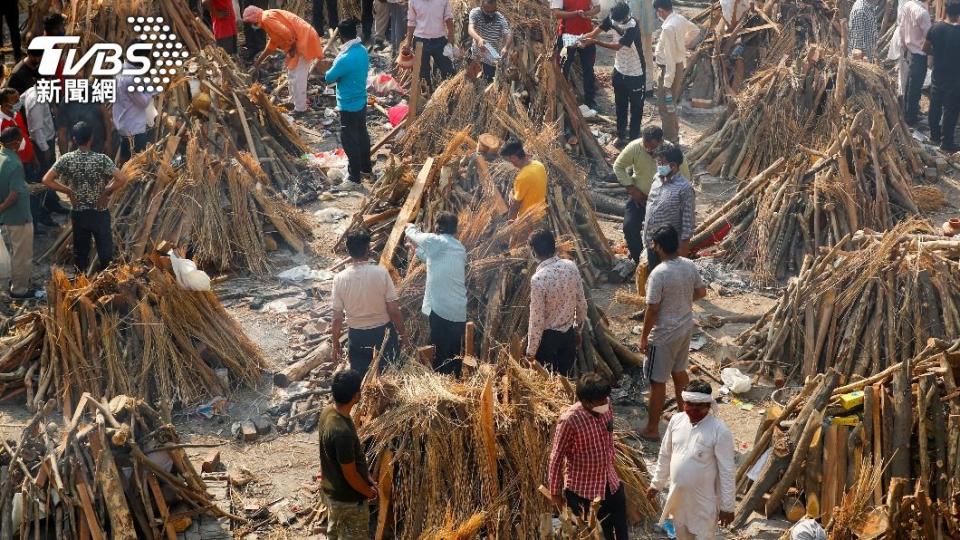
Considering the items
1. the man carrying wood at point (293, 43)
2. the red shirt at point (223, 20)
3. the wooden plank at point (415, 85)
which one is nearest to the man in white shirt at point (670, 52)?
the wooden plank at point (415, 85)

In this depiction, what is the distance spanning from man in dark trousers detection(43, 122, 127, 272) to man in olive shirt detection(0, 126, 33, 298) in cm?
33

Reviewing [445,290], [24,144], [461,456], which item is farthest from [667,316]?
[24,144]

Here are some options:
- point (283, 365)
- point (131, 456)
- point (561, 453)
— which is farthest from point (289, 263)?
point (561, 453)

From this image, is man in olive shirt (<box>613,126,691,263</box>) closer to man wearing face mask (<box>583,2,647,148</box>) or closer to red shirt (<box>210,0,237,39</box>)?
man wearing face mask (<box>583,2,647,148</box>)

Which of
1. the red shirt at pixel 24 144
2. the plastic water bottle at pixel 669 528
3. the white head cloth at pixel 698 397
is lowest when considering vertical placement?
the plastic water bottle at pixel 669 528

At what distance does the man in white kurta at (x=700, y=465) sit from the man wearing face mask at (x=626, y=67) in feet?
26.4

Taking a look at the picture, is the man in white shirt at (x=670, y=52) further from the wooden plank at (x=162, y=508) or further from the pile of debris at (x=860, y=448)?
the wooden plank at (x=162, y=508)

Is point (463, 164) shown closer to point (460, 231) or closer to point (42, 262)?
point (460, 231)

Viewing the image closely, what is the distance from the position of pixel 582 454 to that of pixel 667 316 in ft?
6.82

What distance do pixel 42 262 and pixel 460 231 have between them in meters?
4.56

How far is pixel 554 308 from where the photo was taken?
8.41 m

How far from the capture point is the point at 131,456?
23.9ft

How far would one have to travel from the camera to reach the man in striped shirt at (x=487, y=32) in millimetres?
14195

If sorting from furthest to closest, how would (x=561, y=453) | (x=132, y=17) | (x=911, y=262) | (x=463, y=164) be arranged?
(x=132, y=17)
(x=463, y=164)
(x=911, y=262)
(x=561, y=453)
